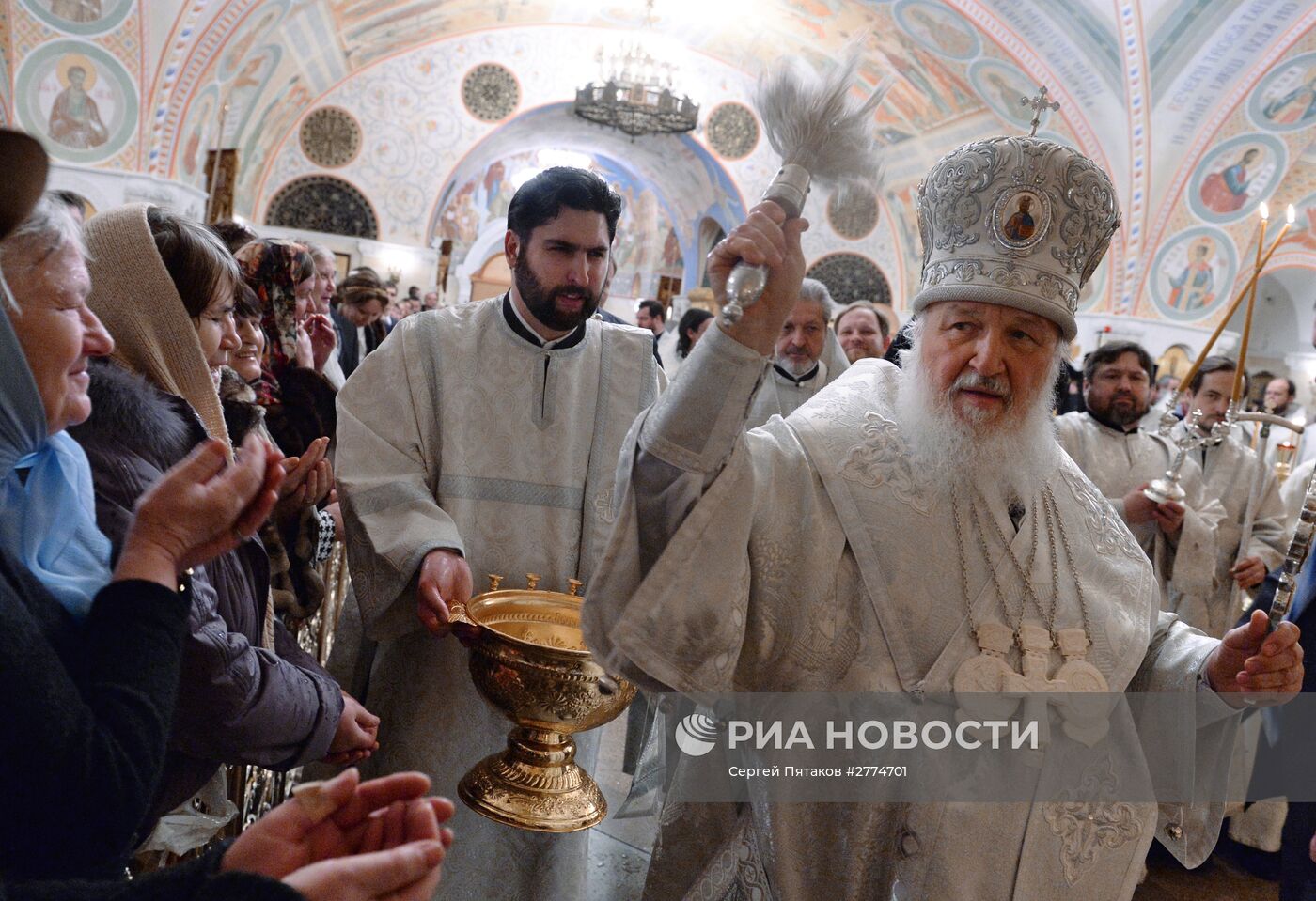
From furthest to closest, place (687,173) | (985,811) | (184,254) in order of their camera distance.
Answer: (687,173) < (184,254) < (985,811)

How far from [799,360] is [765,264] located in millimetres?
2958

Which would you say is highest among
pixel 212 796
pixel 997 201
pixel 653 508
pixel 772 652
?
pixel 997 201

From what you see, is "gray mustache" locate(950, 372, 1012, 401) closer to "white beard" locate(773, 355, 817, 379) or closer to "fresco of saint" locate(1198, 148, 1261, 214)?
"white beard" locate(773, 355, 817, 379)

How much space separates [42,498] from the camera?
1330 mm

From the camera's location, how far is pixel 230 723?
1.67 meters

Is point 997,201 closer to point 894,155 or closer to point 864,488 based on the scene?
point 864,488

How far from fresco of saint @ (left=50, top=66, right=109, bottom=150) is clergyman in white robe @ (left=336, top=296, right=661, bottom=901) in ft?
34.1

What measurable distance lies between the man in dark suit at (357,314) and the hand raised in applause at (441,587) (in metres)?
4.02

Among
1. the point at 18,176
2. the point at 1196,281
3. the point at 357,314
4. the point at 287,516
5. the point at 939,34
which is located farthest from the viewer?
the point at 1196,281

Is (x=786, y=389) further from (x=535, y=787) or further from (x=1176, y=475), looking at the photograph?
(x=535, y=787)

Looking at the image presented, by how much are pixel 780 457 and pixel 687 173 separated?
19.3 metres

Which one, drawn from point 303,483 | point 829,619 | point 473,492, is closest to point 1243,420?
point 829,619

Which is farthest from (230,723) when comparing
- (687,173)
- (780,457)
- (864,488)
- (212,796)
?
(687,173)

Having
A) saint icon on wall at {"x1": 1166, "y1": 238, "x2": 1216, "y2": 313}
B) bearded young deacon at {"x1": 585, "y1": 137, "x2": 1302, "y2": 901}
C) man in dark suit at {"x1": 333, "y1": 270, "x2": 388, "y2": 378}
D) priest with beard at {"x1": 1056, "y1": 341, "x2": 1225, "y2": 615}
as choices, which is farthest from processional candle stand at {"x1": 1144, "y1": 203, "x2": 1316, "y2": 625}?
saint icon on wall at {"x1": 1166, "y1": 238, "x2": 1216, "y2": 313}
